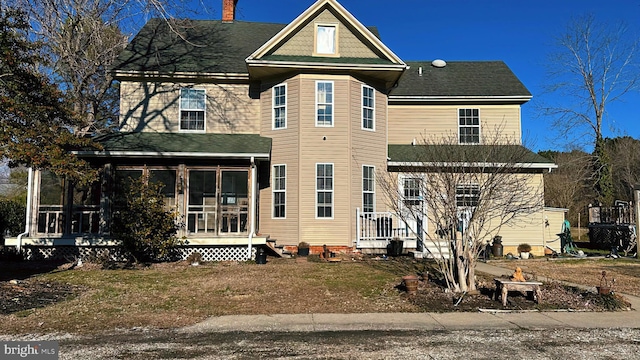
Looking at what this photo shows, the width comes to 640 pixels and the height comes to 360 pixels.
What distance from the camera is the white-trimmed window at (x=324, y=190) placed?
1559cm

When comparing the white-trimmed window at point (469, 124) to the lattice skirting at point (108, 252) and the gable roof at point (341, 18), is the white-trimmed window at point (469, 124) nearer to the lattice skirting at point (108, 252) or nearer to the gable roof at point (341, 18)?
the gable roof at point (341, 18)

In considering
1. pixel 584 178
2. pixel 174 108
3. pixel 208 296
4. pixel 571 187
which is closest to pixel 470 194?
pixel 208 296

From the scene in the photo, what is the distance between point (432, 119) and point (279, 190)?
7.40m

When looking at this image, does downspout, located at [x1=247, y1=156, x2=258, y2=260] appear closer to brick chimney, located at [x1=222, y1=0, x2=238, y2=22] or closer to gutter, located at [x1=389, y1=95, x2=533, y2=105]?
gutter, located at [x1=389, y1=95, x2=533, y2=105]

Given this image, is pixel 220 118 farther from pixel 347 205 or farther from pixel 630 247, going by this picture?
pixel 630 247

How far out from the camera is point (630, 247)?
19.2 metres

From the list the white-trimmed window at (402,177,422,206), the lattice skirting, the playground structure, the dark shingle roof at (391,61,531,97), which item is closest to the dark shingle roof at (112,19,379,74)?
the dark shingle roof at (391,61,531,97)

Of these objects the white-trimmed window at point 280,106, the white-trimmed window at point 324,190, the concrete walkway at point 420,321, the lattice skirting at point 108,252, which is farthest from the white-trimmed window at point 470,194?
the white-trimmed window at point 280,106

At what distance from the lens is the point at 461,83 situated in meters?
19.2

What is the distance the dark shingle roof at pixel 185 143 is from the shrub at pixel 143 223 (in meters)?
1.88

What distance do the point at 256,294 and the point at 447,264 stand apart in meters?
4.24

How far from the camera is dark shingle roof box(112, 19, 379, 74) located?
55.4 feet

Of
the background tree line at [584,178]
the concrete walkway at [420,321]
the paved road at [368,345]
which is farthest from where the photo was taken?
the background tree line at [584,178]

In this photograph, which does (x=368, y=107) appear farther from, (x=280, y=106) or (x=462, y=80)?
(x=462, y=80)
